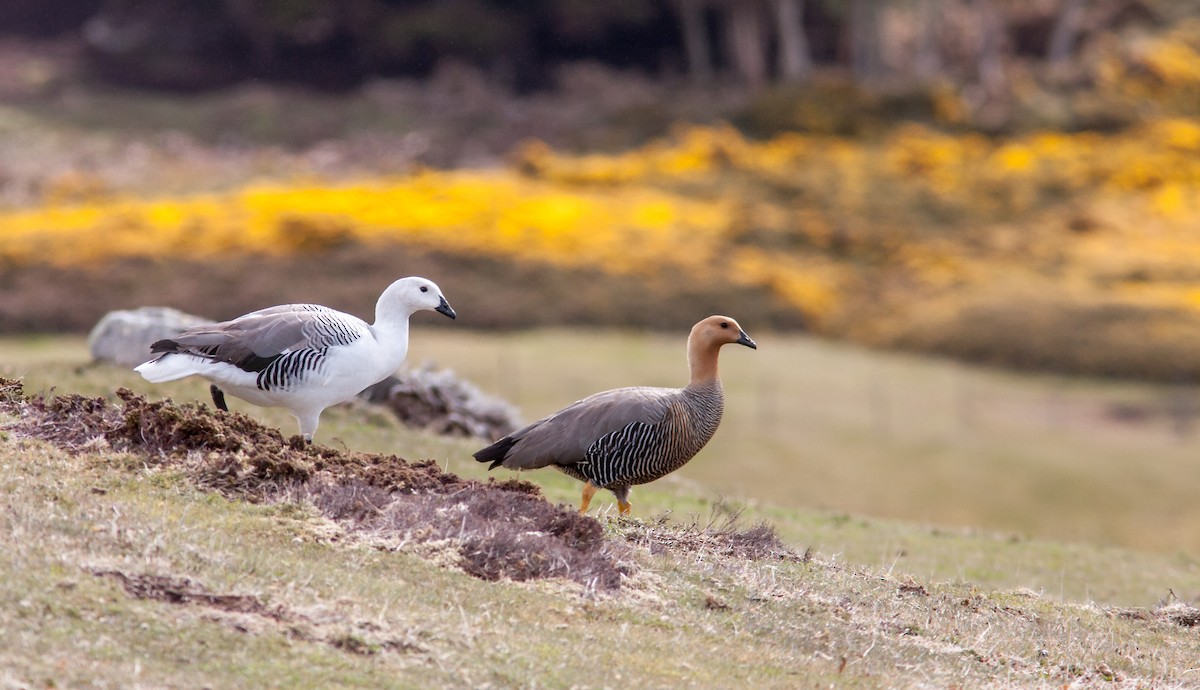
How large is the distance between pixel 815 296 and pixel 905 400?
8.02 meters

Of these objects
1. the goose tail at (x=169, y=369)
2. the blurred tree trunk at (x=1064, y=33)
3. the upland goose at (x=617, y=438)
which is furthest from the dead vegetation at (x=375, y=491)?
the blurred tree trunk at (x=1064, y=33)

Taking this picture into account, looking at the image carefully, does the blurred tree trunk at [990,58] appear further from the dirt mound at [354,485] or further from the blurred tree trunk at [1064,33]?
the dirt mound at [354,485]

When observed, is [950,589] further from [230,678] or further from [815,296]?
[815,296]

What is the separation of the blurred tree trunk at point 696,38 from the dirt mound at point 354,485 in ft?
163

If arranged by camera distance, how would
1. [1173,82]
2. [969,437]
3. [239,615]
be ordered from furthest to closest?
[1173,82], [969,437], [239,615]

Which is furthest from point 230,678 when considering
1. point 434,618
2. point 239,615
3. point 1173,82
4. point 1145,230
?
point 1173,82

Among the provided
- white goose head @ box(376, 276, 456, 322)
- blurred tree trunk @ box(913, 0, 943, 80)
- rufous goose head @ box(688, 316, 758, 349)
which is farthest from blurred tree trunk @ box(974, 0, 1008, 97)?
white goose head @ box(376, 276, 456, 322)

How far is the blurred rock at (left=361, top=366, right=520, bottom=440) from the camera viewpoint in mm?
23547

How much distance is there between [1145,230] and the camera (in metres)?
44.4

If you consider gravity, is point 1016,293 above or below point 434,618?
below

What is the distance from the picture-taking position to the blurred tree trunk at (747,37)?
57688 millimetres

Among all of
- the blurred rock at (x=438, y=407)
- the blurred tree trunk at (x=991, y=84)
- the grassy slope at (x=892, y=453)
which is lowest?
the grassy slope at (x=892, y=453)

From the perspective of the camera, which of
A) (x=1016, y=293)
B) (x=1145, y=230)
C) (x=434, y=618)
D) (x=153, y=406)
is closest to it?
(x=434, y=618)

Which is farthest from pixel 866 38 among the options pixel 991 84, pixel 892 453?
pixel 892 453
